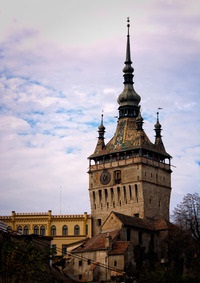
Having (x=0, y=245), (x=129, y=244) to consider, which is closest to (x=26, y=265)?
(x=0, y=245)

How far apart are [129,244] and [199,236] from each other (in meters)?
11.1

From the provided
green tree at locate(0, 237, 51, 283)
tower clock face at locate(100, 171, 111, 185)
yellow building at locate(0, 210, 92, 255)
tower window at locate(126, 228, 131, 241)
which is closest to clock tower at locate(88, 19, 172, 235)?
tower clock face at locate(100, 171, 111, 185)

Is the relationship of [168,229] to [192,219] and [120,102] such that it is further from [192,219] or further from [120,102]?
[120,102]

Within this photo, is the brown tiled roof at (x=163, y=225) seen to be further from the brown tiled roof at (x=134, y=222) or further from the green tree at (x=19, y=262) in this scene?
the green tree at (x=19, y=262)

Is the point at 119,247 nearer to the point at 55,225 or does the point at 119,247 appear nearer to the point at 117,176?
the point at 117,176

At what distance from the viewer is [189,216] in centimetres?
11212

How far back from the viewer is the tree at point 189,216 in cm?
11119

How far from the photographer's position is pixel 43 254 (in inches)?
2813

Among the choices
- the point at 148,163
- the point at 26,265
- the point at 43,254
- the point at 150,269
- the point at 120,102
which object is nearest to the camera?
the point at 26,265

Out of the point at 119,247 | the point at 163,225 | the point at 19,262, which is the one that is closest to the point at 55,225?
the point at 163,225

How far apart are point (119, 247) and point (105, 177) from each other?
1021 inches

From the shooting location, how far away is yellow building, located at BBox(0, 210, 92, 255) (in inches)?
5182

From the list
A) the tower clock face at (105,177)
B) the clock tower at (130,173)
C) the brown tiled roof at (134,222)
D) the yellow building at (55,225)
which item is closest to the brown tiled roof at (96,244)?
the brown tiled roof at (134,222)

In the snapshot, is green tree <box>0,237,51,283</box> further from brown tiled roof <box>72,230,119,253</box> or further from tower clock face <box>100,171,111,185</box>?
tower clock face <box>100,171,111,185</box>
